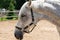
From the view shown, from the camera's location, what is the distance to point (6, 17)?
57.0 feet

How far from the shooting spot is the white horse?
3924 mm

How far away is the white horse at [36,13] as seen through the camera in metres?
3.92

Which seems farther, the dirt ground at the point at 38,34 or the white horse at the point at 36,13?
the dirt ground at the point at 38,34

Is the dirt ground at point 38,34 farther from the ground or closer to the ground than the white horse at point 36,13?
closer to the ground

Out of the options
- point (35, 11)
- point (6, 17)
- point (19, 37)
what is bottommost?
point (6, 17)

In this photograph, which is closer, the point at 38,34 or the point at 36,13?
the point at 36,13

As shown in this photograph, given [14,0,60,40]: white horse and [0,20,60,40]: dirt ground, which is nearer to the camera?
[14,0,60,40]: white horse

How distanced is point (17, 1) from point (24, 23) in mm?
26342

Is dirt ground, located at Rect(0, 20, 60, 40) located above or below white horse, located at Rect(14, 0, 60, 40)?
below

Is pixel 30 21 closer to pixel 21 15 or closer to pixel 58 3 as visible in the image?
pixel 21 15

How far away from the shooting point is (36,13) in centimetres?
403

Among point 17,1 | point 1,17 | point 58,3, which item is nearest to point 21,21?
point 58,3

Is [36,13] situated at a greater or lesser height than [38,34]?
greater

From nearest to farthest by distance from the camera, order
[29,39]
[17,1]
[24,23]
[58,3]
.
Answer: [58,3] < [24,23] < [29,39] < [17,1]
